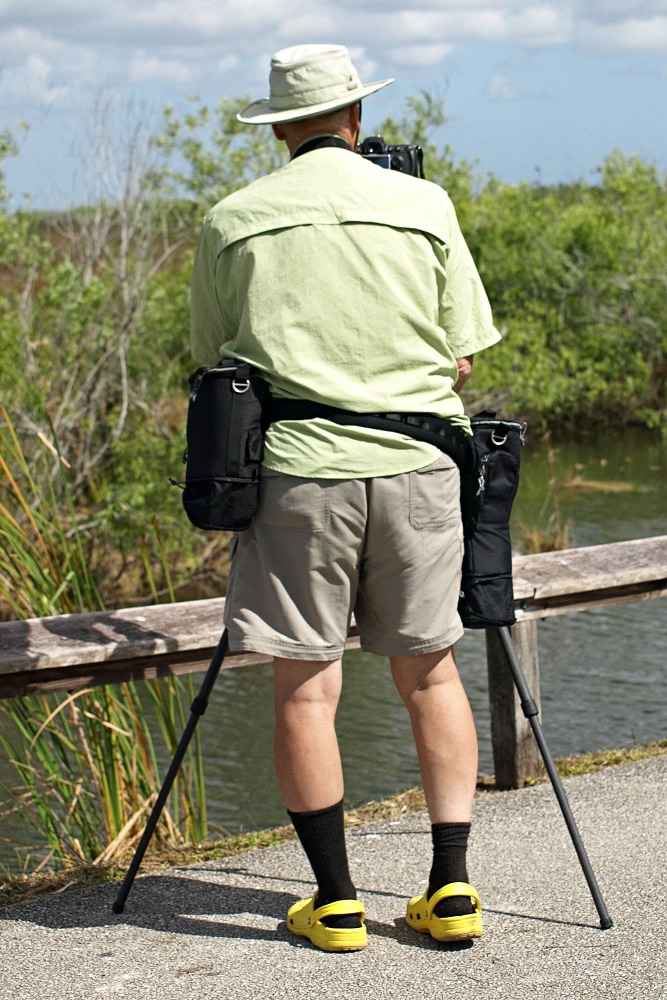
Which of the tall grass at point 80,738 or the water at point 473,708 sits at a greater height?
the tall grass at point 80,738

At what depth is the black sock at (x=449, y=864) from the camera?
288 centimetres

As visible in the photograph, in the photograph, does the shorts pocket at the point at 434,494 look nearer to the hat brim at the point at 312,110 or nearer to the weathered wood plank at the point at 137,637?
the hat brim at the point at 312,110

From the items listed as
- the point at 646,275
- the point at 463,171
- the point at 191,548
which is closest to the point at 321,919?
the point at 191,548

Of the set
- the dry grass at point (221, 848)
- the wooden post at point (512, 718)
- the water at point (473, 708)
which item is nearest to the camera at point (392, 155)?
the wooden post at point (512, 718)

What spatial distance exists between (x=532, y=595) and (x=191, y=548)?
975 cm

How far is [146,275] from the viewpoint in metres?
14.1

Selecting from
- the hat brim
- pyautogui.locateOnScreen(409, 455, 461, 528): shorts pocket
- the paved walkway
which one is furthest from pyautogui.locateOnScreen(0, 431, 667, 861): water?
the hat brim

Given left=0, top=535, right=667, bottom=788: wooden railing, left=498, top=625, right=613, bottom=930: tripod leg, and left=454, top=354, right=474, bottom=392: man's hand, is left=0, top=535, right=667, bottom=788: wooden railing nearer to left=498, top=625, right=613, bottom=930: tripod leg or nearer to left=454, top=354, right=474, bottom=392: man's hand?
left=498, top=625, right=613, bottom=930: tripod leg

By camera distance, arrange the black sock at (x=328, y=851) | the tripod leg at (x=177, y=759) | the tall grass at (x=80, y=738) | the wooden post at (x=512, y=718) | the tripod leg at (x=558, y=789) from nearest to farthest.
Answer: the black sock at (x=328, y=851), the tripod leg at (x=558, y=789), the tripod leg at (x=177, y=759), the tall grass at (x=80, y=738), the wooden post at (x=512, y=718)

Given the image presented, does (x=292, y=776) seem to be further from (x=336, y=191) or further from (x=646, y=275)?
(x=646, y=275)

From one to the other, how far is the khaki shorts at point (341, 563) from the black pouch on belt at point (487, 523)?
7.5 inches

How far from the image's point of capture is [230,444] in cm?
276

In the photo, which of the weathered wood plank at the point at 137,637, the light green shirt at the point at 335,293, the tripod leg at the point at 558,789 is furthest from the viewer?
the weathered wood plank at the point at 137,637

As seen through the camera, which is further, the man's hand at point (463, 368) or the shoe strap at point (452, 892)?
the man's hand at point (463, 368)
